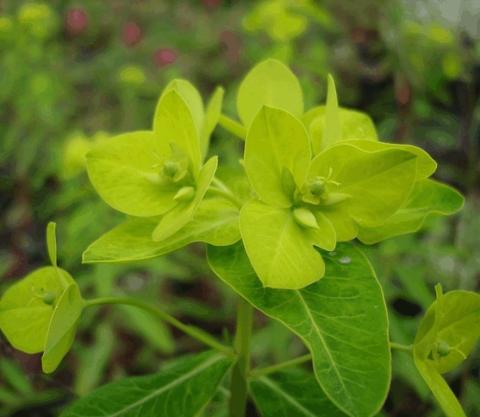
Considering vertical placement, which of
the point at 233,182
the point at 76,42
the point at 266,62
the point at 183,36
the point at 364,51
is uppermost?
the point at 266,62

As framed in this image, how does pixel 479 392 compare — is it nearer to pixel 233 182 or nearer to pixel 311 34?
pixel 233 182

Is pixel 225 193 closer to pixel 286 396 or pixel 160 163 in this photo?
pixel 160 163

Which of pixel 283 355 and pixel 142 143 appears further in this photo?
pixel 283 355

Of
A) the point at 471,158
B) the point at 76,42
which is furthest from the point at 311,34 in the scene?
the point at 471,158

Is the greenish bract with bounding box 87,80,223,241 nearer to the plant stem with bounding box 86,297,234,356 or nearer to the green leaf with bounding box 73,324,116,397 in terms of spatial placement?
the plant stem with bounding box 86,297,234,356

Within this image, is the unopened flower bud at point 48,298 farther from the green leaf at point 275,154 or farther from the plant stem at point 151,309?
the green leaf at point 275,154

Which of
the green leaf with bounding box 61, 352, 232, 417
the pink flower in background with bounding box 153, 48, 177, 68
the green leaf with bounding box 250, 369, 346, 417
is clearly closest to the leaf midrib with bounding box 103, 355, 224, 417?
the green leaf with bounding box 61, 352, 232, 417
